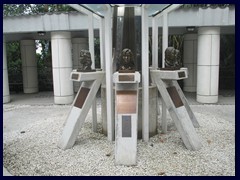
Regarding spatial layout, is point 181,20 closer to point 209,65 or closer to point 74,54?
point 209,65

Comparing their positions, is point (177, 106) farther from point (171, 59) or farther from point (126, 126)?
point (126, 126)

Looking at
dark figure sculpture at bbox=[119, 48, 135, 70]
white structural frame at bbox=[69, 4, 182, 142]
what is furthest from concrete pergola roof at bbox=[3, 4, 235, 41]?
dark figure sculpture at bbox=[119, 48, 135, 70]

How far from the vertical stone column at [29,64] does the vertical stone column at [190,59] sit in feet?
26.3

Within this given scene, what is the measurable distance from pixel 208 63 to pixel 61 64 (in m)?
5.75

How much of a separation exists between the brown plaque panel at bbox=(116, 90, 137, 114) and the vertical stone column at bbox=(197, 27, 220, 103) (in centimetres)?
565

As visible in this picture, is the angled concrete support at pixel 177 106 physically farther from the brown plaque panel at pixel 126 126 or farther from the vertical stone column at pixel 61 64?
the vertical stone column at pixel 61 64

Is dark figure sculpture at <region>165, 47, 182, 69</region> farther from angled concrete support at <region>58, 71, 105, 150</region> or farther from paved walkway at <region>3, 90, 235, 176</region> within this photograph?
paved walkway at <region>3, 90, 235, 176</region>

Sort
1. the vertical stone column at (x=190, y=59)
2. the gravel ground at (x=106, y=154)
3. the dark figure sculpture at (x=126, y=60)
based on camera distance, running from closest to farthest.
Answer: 1. the gravel ground at (x=106, y=154)
2. the dark figure sculpture at (x=126, y=60)
3. the vertical stone column at (x=190, y=59)

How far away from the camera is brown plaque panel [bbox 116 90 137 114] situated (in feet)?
15.2

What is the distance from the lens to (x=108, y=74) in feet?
16.9

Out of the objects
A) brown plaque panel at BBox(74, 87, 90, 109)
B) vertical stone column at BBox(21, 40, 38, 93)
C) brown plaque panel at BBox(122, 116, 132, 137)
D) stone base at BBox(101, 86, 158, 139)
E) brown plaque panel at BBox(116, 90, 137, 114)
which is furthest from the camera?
vertical stone column at BBox(21, 40, 38, 93)

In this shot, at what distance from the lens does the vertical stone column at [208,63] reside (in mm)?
9352

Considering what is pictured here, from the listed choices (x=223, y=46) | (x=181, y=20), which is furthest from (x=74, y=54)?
(x=223, y=46)

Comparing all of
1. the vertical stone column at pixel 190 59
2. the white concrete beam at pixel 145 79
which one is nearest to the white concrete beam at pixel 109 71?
the white concrete beam at pixel 145 79
